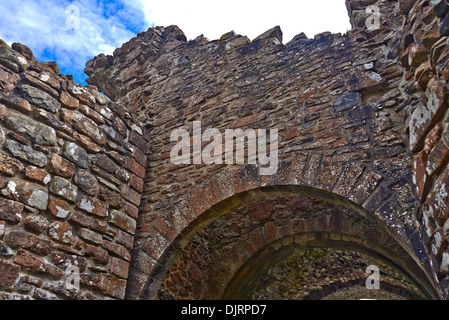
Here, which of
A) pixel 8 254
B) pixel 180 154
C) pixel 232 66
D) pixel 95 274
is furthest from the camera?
pixel 232 66

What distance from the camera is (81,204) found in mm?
2986

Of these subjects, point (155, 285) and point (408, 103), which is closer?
point (408, 103)

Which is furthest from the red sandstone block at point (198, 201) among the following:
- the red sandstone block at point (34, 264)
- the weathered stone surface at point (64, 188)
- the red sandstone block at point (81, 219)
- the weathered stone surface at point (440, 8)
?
the weathered stone surface at point (440, 8)

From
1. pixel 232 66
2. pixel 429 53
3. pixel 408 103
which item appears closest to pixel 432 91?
pixel 429 53

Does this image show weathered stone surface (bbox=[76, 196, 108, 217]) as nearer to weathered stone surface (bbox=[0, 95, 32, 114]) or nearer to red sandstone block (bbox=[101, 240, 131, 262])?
red sandstone block (bbox=[101, 240, 131, 262])

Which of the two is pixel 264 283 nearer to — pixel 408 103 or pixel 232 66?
pixel 232 66

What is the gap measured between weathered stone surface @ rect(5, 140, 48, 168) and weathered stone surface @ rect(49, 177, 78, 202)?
17 cm

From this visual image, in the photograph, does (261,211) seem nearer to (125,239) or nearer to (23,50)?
(125,239)

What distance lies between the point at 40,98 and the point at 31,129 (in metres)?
0.33

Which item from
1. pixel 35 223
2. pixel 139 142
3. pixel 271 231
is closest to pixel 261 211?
pixel 271 231

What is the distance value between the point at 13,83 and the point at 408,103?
3152 mm

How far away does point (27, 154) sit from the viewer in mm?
2705

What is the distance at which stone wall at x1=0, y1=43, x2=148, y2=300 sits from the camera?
2477 mm

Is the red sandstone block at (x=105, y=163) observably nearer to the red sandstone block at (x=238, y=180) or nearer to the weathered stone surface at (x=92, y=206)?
the weathered stone surface at (x=92, y=206)
